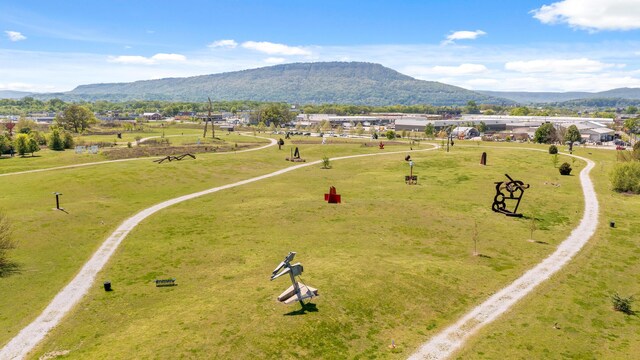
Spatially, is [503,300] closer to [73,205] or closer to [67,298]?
[67,298]

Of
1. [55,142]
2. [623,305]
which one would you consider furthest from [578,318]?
[55,142]

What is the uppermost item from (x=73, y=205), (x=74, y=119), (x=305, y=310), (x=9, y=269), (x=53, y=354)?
(x=74, y=119)

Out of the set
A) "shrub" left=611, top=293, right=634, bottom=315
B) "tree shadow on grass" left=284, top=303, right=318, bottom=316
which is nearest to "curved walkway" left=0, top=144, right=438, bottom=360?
"tree shadow on grass" left=284, top=303, right=318, bottom=316

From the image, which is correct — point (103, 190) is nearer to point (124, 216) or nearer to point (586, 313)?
point (124, 216)

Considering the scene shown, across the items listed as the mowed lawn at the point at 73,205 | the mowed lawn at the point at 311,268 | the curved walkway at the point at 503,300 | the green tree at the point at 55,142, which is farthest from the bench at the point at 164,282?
the green tree at the point at 55,142

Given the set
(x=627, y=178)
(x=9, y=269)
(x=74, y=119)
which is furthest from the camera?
(x=74, y=119)

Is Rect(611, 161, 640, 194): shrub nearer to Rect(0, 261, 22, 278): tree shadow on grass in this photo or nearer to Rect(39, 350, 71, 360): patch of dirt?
Rect(39, 350, 71, 360): patch of dirt

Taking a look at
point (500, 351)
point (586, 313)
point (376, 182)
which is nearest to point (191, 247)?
point (500, 351)
